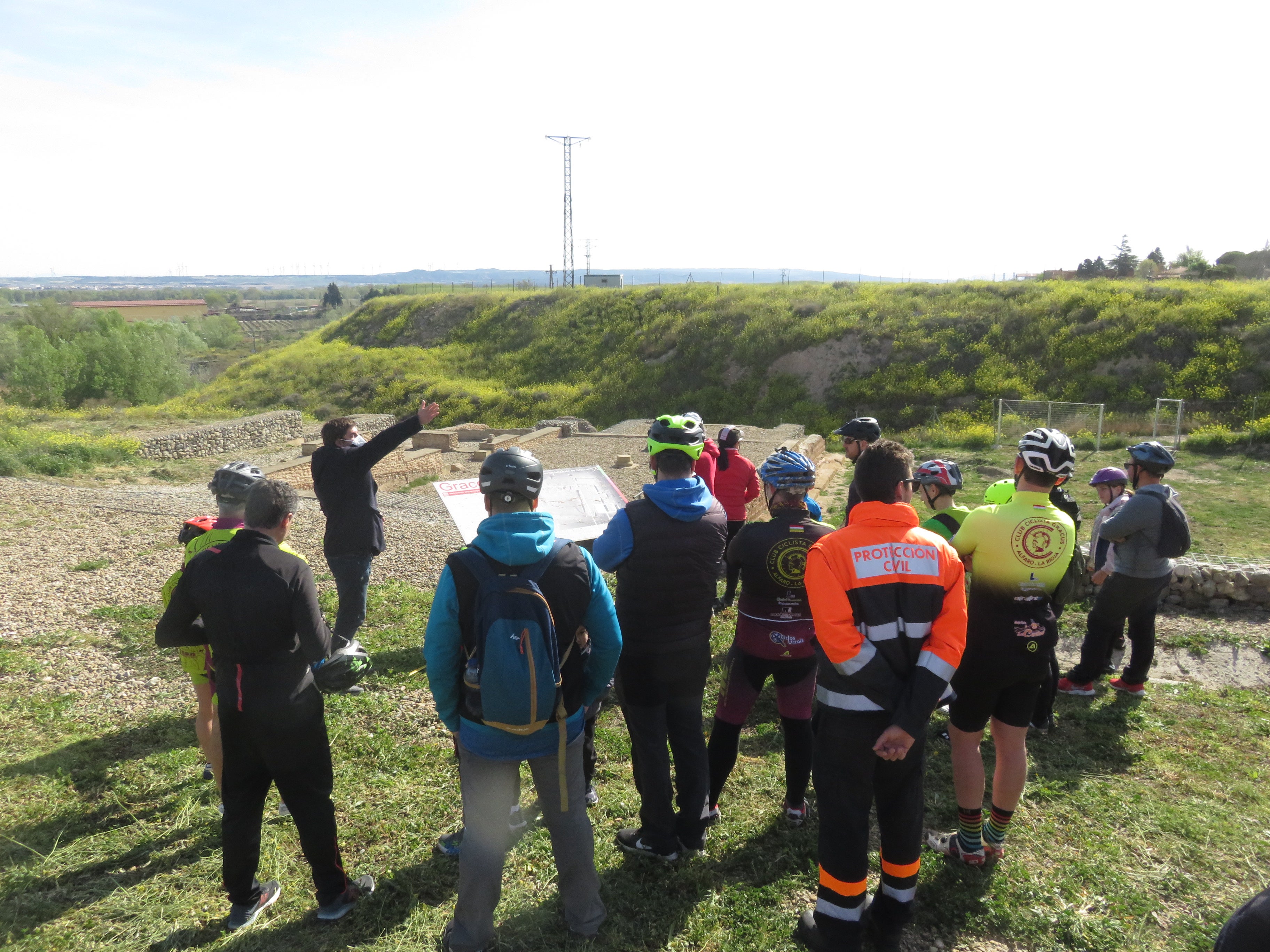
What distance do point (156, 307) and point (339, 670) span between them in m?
157

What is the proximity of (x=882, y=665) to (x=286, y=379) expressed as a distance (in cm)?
4116

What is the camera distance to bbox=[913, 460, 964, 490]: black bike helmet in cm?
408

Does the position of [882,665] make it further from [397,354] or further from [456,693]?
[397,354]

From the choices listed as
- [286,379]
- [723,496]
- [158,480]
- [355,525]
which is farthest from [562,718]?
[286,379]

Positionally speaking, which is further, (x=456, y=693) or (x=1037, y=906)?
(x=1037, y=906)

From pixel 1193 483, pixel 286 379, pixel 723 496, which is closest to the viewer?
pixel 723 496

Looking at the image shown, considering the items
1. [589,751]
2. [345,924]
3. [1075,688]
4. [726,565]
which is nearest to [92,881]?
[345,924]

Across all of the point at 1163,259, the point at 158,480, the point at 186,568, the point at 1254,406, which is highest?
the point at 1163,259

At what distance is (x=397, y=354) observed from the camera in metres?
39.8

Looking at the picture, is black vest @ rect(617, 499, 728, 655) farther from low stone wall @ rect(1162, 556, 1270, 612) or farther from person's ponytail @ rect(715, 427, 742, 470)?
low stone wall @ rect(1162, 556, 1270, 612)

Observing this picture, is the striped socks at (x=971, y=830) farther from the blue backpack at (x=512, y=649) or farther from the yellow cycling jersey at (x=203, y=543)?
the yellow cycling jersey at (x=203, y=543)

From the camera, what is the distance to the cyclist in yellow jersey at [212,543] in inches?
136

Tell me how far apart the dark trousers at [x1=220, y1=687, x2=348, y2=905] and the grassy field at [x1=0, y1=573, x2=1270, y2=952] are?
0.85 ft

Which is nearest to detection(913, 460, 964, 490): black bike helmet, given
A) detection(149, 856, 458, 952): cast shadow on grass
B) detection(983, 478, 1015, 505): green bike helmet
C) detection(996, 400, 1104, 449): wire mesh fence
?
detection(983, 478, 1015, 505): green bike helmet
